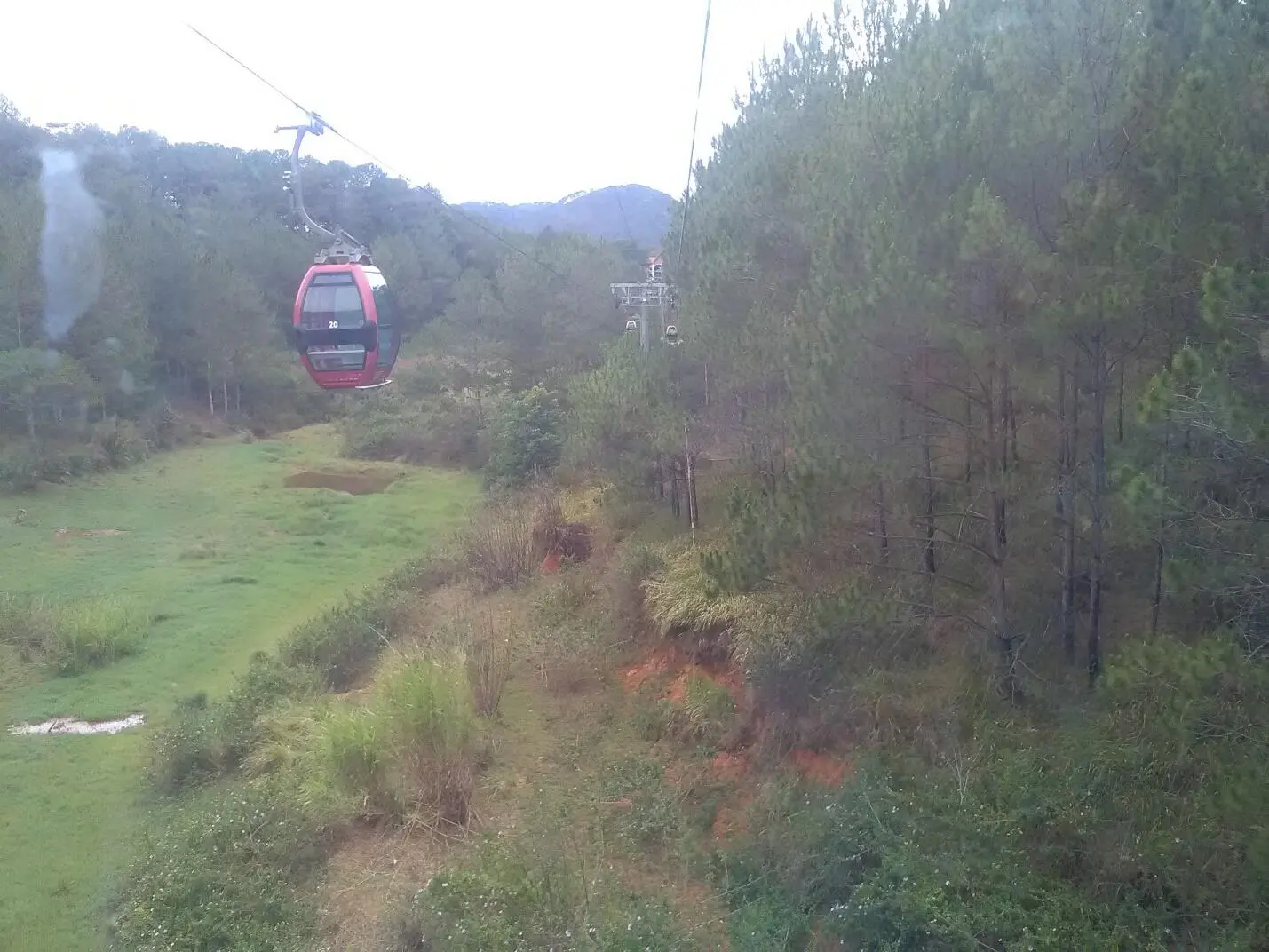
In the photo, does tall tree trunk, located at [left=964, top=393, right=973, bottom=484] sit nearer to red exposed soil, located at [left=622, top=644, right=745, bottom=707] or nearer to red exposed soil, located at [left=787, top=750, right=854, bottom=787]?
red exposed soil, located at [left=787, top=750, right=854, bottom=787]

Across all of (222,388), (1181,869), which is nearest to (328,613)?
(1181,869)

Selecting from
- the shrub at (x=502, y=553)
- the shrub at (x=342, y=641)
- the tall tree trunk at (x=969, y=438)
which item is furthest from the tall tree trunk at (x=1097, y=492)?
the shrub at (x=502, y=553)

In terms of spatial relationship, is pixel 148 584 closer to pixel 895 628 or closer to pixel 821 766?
pixel 821 766

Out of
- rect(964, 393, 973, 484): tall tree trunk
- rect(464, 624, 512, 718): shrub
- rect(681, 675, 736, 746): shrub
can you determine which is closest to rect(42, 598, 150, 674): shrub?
rect(464, 624, 512, 718): shrub

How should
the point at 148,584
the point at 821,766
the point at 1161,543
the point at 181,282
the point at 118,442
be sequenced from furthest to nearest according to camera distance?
1. the point at 181,282
2. the point at 118,442
3. the point at 148,584
4. the point at 821,766
5. the point at 1161,543

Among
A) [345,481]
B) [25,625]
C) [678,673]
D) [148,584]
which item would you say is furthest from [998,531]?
[345,481]

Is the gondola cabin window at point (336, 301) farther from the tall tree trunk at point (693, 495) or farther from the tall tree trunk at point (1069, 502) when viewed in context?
the tall tree trunk at point (1069, 502)
